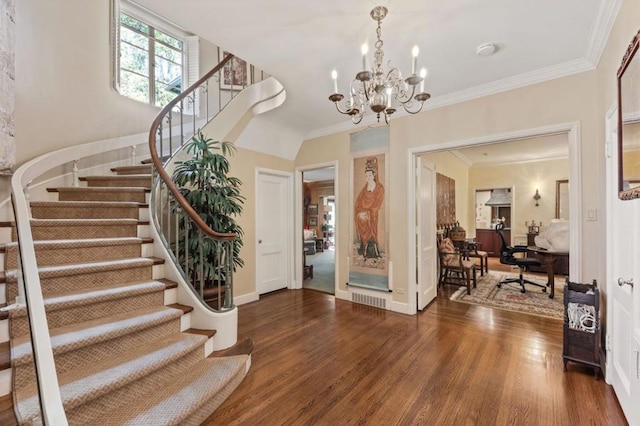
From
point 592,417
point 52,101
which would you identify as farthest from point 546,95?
point 52,101

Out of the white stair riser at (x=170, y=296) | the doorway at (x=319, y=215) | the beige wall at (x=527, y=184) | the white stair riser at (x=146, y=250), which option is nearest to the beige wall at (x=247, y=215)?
the white stair riser at (x=146, y=250)

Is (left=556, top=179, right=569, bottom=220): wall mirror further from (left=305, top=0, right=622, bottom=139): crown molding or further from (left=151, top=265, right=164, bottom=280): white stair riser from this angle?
(left=151, top=265, right=164, bottom=280): white stair riser

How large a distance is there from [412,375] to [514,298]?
10.1ft

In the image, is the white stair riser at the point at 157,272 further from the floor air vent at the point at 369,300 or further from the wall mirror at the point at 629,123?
the wall mirror at the point at 629,123

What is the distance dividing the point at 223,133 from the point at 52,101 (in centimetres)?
180

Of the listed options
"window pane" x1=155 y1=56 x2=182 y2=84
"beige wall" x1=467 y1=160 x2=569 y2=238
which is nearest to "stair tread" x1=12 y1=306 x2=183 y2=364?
"window pane" x1=155 y1=56 x2=182 y2=84

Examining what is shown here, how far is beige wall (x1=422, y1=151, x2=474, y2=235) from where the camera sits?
6.42 m

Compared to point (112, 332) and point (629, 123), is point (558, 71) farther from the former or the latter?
point (112, 332)

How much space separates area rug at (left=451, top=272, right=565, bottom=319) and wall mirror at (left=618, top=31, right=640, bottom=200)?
2724 mm

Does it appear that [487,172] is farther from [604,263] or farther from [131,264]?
[131,264]

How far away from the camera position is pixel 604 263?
2387 millimetres

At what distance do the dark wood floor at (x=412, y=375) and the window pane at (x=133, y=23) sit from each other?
177 inches

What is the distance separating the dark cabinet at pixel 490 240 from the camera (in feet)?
27.1

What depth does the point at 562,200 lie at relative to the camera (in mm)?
7359
